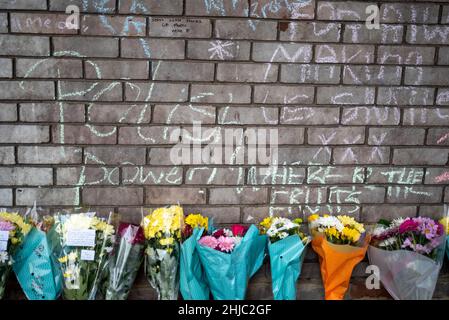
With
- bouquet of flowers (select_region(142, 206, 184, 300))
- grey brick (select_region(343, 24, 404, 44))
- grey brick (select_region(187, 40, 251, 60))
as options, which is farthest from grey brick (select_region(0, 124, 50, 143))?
grey brick (select_region(343, 24, 404, 44))

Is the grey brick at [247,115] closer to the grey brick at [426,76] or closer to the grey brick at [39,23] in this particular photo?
the grey brick at [426,76]

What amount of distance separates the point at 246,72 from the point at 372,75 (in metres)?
0.89

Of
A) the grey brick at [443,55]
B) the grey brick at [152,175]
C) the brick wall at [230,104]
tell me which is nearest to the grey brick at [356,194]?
the brick wall at [230,104]

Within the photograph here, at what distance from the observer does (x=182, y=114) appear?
328 centimetres

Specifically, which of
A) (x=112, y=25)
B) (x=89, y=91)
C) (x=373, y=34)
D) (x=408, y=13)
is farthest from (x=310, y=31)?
(x=89, y=91)

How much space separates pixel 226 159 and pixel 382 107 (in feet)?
3.80

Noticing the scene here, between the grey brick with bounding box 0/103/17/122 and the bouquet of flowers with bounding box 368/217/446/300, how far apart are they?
2547 millimetres

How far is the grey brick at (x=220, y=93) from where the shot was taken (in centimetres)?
327

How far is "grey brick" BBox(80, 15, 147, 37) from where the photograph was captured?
3.14 m

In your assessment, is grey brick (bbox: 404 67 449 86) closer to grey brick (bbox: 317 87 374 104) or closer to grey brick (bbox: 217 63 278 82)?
grey brick (bbox: 317 87 374 104)

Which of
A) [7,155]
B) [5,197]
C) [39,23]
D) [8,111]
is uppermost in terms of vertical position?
[39,23]

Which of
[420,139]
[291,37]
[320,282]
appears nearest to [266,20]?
[291,37]

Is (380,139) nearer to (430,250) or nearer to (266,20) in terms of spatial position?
(430,250)

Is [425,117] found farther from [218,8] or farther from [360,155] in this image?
[218,8]
